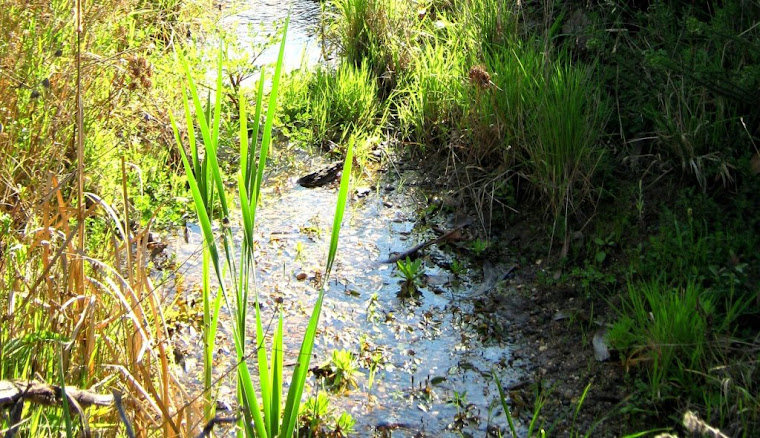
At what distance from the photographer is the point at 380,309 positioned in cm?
346

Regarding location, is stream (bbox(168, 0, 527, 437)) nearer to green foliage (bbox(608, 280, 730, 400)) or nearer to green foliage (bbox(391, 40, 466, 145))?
green foliage (bbox(391, 40, 466, 145))

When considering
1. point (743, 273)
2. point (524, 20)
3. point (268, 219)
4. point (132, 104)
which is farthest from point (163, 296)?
point (524, 20)

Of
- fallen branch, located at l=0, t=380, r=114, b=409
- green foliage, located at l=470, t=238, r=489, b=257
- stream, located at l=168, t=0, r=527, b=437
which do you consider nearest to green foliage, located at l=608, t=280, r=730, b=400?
stream, located at l=168, t=0, r=527, b=437

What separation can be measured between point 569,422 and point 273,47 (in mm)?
4032

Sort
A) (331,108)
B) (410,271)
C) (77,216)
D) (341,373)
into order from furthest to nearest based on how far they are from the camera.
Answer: (331,108) → (410,271) → (341,373) → (77,216)

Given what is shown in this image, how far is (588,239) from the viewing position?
363cm

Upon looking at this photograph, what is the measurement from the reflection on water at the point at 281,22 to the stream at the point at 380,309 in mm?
1417

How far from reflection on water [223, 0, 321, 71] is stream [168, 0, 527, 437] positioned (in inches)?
55.8

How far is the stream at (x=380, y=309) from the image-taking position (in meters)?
2.89

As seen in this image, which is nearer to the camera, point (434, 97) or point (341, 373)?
point (341, 373)

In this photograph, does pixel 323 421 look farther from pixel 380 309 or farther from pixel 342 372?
pixel 380 309

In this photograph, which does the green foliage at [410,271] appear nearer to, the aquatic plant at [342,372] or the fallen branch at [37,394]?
the aquatic plant at [342,372]

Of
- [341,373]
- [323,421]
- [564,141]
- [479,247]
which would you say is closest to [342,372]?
[341,373]

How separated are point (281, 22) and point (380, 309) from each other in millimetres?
3486
